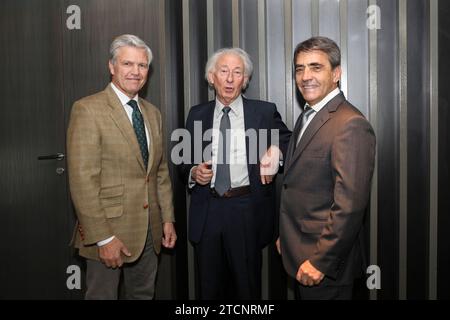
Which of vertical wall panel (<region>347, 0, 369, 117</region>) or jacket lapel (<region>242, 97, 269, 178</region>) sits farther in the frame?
vertical wall panel (<region>347, 0, 369, 117</region>)

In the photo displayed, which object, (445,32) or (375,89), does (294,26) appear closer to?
(375,89)

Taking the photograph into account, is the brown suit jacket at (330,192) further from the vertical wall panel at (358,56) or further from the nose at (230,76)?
the vertical wall panel at (358,56)

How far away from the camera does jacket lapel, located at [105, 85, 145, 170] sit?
180 cm

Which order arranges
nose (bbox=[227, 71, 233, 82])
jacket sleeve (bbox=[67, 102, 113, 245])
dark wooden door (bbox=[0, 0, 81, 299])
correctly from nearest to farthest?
jacket sleeve (bbox=[67, 102, 113, 245]), nose (bbox=[227, 71, 233, 82]), dark wooden door (bbox=[0, 0, 81, 299])

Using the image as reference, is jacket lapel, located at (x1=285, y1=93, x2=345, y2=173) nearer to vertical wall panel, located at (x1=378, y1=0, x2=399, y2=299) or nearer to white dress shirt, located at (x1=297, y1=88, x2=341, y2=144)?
white dress shirt, located at (x1=297, y1=88, x2=341, y2=144)

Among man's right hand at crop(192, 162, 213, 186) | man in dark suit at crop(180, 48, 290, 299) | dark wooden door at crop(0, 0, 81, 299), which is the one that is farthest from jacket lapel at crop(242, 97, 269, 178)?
dark wooden door at crop(0, 0, 81, 299)

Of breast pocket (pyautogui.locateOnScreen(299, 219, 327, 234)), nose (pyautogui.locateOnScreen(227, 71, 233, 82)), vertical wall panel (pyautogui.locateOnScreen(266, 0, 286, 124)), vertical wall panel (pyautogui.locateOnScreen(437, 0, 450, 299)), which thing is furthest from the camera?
vertical wall panel (pyautogui.locateOnScreen(266, 0, 286, 124))

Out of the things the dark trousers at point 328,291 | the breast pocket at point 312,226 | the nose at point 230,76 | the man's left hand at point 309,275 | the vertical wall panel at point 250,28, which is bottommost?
the dark trousers at point 328,291

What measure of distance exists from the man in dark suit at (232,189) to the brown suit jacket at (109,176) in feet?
0.89

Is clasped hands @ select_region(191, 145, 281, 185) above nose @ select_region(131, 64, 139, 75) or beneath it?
beneath

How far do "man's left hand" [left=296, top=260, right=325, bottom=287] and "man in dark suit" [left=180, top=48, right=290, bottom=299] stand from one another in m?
0.51

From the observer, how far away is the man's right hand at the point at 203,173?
200 centimetres

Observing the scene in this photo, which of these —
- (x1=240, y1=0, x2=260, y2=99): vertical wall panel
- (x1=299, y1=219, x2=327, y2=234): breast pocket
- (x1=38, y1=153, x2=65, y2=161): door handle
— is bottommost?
(x1=299, y1=219, x2=327, y2=234): breast pocket

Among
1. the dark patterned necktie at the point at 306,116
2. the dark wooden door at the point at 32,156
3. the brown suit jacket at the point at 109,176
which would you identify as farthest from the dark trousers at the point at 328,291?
the dark wooden door at the point at 32,156
